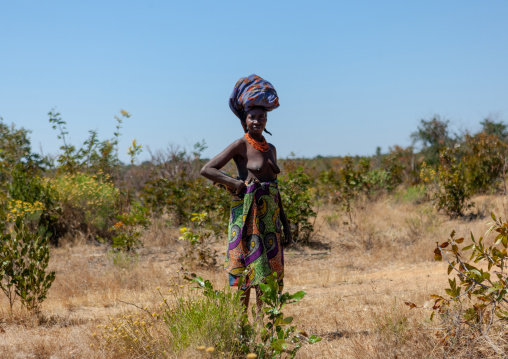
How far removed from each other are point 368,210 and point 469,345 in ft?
26.6

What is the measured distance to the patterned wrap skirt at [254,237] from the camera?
340cm

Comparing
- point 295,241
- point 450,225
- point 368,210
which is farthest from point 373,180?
point 295,241

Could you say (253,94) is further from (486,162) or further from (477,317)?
(486,162)

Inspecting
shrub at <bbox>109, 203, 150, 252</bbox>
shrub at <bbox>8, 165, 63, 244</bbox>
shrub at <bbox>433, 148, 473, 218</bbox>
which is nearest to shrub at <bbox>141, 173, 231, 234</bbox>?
shrub at <bbox>109, 203, 150, 252</bbox>

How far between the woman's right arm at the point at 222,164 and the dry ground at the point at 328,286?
4.12 feet

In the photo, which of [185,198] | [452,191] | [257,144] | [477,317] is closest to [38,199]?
[185,198]

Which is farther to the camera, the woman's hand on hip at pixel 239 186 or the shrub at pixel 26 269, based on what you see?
the shrub at pixel 26 269

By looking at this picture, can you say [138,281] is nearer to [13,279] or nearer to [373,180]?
[13,279]

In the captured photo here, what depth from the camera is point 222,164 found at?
3543 millimetres

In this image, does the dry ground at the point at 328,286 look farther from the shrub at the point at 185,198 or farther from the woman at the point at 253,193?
the woman at the point at 253,193

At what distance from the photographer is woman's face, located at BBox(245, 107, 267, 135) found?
3578mm

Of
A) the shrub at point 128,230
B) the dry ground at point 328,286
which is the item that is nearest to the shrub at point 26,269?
the dry ground at point 328,286

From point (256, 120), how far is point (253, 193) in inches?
21.8

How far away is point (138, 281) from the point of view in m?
5.84
